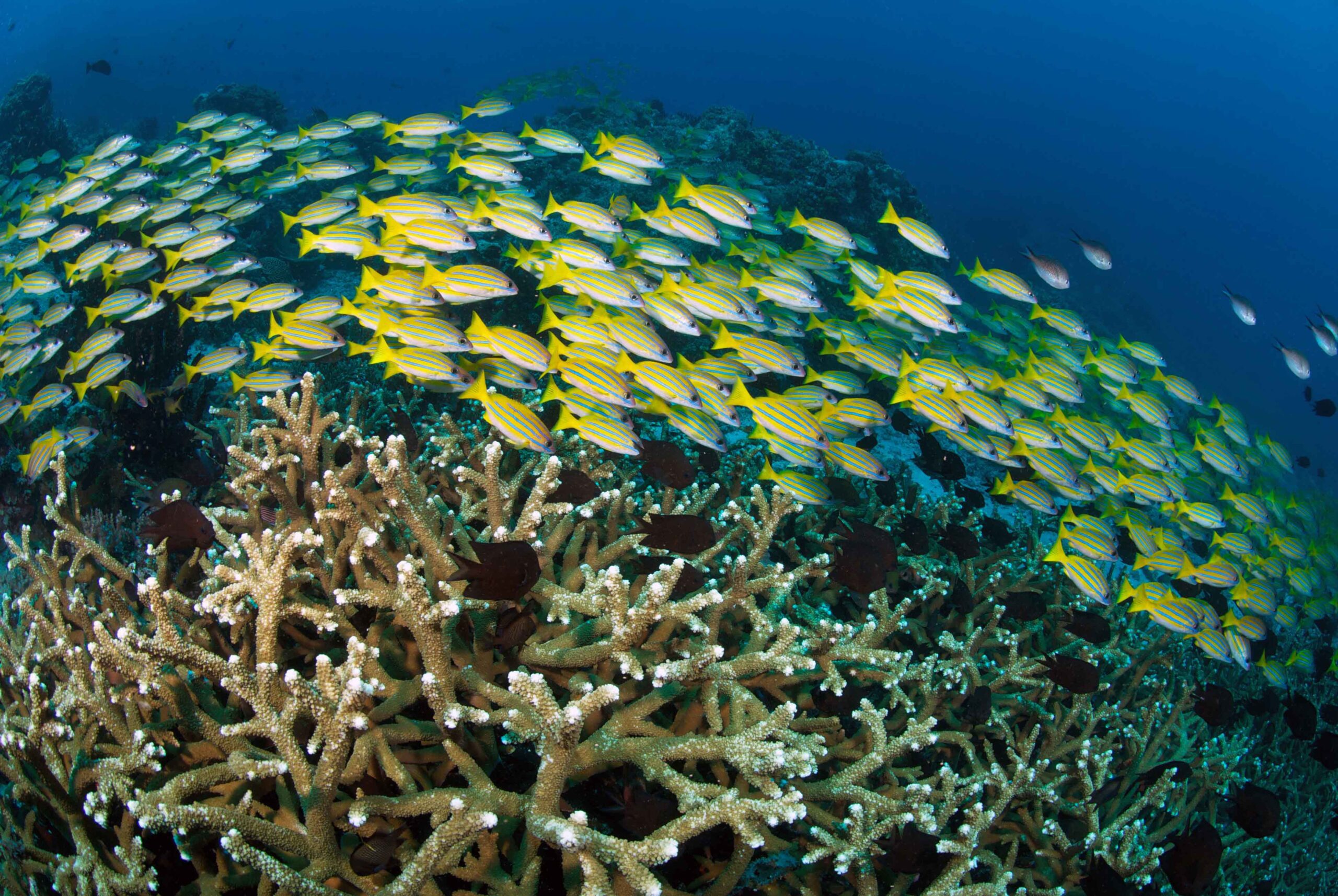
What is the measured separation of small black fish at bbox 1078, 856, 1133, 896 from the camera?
2.98 metres

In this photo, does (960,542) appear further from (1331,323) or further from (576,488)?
(1331,323)

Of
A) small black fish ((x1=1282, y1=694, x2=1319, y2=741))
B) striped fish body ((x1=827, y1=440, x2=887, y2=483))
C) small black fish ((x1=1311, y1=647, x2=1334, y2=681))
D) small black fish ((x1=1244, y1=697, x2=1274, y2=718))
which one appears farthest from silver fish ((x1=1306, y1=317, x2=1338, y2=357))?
striped fish body ((x1=827, y1=440, x2=887, y2=483))

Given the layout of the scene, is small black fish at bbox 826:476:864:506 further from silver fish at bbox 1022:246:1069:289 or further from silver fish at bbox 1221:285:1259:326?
silver fish at bbox 1221:285:1259:326

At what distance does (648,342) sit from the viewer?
463cm

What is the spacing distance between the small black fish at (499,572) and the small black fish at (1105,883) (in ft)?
10.3

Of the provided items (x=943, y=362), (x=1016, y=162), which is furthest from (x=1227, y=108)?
(x=943, y=362)

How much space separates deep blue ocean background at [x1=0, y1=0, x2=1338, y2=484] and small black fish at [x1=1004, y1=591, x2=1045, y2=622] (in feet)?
71.6

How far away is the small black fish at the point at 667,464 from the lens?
157 inches

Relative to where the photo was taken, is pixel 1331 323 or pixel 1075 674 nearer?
pixel 1075 674

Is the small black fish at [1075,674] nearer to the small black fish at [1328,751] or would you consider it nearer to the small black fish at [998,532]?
the small black fish at [998,532]

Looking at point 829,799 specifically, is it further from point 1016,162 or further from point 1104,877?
point 1016,162

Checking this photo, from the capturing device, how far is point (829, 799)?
104 inches

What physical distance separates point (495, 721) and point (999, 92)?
133 metres

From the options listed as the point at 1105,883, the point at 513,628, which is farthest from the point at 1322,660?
the point at 513,628
